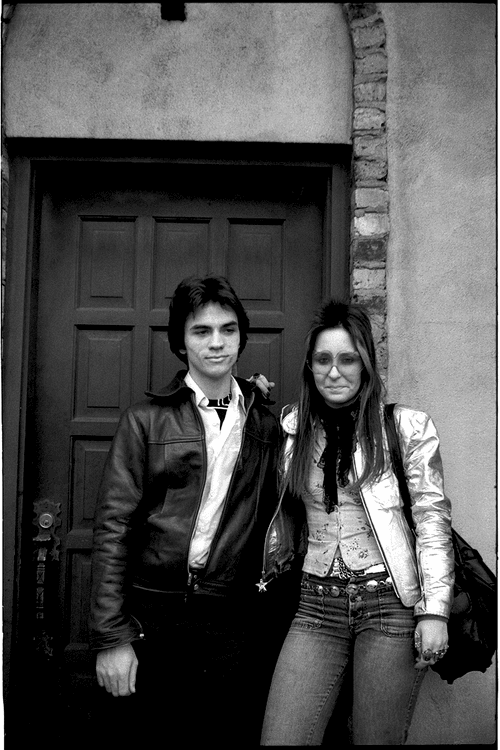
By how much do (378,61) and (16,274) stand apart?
2119mm

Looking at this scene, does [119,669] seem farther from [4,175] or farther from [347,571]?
[4,175]

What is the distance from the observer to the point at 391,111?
139 inches

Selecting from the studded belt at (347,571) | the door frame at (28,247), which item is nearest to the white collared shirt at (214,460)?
the studded belt at (347,571)

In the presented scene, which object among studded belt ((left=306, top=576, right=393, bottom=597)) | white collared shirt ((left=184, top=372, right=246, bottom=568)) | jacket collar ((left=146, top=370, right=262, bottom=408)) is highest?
jacket collar ((left=146, top=370, right=262, bottom=408))

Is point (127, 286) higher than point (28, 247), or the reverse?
point (28, 247)

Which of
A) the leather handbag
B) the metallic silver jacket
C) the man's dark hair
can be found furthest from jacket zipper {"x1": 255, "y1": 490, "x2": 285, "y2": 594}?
the man's dark hair

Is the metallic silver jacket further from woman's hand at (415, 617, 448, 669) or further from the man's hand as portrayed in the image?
the man's hand

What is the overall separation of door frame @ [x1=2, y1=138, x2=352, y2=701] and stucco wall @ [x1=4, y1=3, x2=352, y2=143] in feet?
0.29

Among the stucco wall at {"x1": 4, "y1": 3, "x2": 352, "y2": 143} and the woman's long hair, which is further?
the stucco wall at {"x1": 4, "y1": 3, "x2": 352, "y2": 143}

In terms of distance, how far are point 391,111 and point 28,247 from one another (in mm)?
1972

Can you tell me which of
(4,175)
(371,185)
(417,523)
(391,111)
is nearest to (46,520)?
(4,175)

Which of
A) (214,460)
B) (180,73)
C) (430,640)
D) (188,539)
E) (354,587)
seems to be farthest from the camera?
(180,73)

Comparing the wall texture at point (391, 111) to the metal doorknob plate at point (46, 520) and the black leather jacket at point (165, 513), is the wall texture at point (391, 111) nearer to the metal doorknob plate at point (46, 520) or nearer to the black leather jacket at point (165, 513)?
the black leather jacket at point (165, 513)

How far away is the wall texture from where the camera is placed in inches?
136
